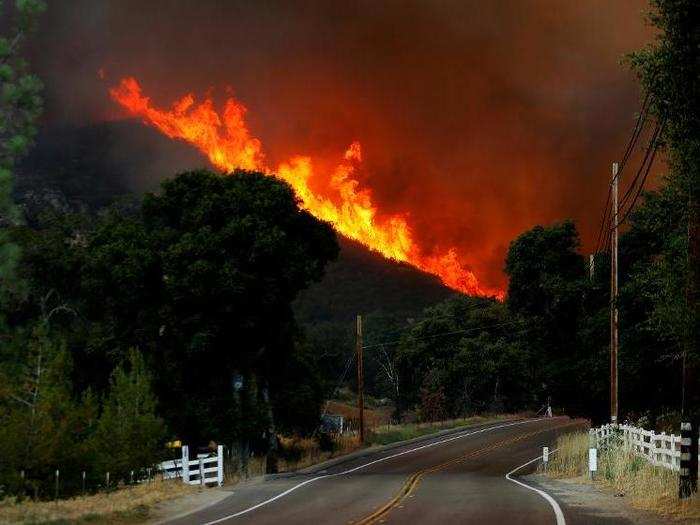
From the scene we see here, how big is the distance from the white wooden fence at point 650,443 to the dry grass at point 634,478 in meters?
0.27

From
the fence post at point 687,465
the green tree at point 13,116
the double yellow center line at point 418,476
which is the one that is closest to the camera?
the green tree at point 13,116

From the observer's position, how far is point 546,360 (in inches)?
1930

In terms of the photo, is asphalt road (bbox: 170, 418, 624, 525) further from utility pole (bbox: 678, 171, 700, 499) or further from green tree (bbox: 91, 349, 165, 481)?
green tree (bbox: 91, 349, 165, 481)

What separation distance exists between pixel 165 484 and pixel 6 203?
1692 cm

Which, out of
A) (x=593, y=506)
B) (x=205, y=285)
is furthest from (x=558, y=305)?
(x=593, y=506)

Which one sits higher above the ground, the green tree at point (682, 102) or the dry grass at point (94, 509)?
the green tree at point (682, 102)

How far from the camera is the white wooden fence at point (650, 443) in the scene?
2381cm

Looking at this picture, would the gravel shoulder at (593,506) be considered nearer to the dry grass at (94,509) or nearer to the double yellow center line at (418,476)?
the double yellow center line at (418,476)

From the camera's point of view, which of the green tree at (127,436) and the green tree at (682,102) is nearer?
the green tree at (682,102)

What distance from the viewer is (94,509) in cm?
2069

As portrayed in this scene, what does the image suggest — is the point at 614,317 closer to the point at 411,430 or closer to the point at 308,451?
the point at 308,451

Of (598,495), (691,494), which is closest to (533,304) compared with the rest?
(598,495)

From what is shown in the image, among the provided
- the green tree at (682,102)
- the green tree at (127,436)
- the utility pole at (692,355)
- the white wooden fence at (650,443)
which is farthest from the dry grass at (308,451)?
the green tree at (682,102)

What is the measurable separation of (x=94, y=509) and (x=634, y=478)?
46.9 ft
